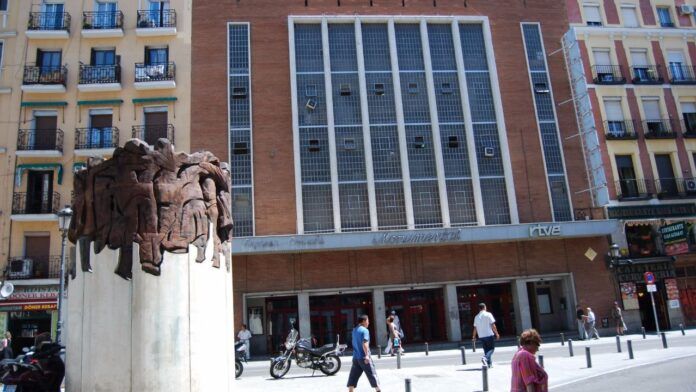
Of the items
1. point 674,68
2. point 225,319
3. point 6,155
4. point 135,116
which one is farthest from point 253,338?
point 674,68

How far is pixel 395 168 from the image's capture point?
89.9 ft

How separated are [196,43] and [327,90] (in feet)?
24.9

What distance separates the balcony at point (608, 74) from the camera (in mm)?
29875

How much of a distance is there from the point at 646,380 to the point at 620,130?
21.2 meters

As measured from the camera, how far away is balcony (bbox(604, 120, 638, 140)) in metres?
29.1

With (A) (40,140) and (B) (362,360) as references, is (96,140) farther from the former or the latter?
(B) (362,360)

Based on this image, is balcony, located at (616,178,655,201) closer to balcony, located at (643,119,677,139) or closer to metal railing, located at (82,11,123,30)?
balcony, located at (643,119,677,139)

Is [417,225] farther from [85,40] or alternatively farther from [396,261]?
[85,40]

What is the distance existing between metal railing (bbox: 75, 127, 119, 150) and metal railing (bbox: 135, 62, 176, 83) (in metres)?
3.13

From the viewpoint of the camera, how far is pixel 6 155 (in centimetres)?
2659

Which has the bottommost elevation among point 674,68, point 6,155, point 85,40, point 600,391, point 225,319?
point 600,391

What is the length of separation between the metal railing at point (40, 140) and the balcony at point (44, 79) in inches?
84.1

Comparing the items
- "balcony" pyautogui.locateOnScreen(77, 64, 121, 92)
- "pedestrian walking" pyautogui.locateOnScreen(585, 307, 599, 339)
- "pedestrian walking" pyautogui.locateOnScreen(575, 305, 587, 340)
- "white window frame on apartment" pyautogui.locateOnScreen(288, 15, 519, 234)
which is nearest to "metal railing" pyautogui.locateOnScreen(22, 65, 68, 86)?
"balcony" pyautogui.locateOnScreen(77, 64, 121, 92)

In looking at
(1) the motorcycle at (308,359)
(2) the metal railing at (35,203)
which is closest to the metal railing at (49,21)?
(2) the metal railing at (35,203)
